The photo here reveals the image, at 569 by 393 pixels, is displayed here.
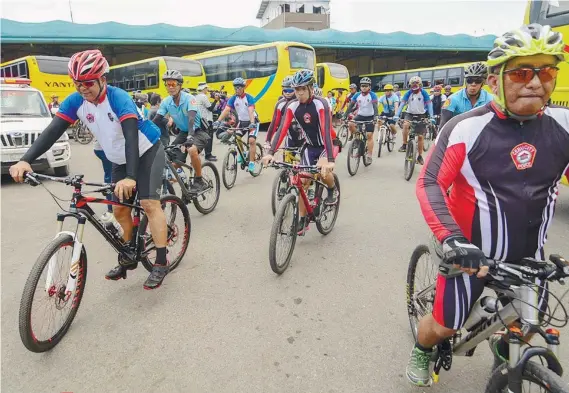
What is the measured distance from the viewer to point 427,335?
2061mm

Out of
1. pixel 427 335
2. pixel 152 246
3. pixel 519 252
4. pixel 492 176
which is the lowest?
pixel 152 246

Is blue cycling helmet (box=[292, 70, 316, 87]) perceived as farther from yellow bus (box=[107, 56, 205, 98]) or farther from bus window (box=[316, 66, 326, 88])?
bus window (box=[316, 66, 326, 88])

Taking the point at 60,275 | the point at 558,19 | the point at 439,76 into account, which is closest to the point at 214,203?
the point at 60,275

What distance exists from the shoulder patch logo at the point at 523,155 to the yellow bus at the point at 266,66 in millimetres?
15122

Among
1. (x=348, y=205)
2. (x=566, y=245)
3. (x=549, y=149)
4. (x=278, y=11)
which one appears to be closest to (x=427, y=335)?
A: (x=549, y=149)

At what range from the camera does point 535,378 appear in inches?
60.1

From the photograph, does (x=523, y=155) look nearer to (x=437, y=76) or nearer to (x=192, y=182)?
(x=192, y=182)

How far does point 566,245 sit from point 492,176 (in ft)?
12.2

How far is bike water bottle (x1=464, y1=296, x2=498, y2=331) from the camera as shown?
5.87 feet

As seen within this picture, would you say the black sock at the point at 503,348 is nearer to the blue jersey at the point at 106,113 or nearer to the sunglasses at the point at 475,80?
the blue jersey at the point at 106,113

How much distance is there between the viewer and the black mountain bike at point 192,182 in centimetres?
493

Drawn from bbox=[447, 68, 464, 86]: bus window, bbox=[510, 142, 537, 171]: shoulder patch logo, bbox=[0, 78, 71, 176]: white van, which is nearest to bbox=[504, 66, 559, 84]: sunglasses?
bbox=[510, 142, 537, 171]: shoulder patch logo

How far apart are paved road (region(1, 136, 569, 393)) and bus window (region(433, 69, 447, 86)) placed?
1750cm

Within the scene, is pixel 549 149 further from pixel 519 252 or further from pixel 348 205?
pixel 348 205
